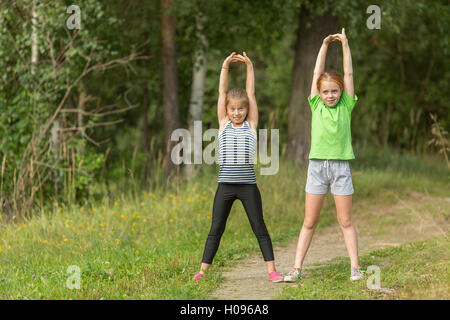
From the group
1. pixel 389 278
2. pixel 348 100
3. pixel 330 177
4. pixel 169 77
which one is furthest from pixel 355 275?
pixel 169 77

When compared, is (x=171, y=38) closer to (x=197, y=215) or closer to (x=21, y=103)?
(x=21, y=103)

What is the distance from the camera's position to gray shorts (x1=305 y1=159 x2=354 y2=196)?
5.84 metres

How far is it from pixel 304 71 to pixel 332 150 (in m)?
7.35

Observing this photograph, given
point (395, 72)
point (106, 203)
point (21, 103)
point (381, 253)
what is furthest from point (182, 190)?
point (395, 72)

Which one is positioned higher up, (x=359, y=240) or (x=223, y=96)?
(x=223, y=96)

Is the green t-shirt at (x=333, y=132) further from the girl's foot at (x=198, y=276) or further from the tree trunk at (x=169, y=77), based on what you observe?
the tree trunk at (x=169, y=77)

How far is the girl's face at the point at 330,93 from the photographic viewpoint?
19.3 ft

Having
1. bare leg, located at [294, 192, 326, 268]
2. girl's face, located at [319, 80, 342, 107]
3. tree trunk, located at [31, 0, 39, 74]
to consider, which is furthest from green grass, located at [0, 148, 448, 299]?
tree trunk, located at [31, 0, 39, 74]

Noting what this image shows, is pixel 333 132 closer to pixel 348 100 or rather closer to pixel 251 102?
pixel 348 100

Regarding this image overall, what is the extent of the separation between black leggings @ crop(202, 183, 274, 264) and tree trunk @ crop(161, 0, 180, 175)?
22.0ft

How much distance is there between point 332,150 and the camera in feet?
19.1

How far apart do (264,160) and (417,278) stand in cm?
537

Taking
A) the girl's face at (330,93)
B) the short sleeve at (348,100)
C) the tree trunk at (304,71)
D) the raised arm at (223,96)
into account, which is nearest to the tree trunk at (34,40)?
the tree trunk at (304,71)

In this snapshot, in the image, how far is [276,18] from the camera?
42.9 feet
